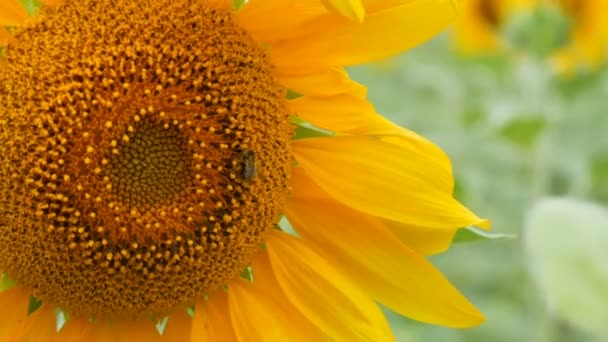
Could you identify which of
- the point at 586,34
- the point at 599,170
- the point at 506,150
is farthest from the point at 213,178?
the point at 586,34

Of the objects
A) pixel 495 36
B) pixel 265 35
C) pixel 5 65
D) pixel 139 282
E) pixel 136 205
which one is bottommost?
pixel 139 282

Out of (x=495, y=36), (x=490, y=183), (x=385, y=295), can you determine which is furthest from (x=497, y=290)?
(x=385, y=295)

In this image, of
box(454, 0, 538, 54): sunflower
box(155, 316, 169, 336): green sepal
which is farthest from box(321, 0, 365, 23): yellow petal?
box(454, 0, 538, 54): sunflower

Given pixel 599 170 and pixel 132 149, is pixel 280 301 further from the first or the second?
pixel 599 170

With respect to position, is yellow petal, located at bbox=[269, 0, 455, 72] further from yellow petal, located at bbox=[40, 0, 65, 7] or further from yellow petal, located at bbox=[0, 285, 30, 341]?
yellow petal, located at bbox=[0, 285, 30, 341]

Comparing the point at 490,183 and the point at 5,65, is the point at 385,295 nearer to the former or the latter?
the point at 5,65

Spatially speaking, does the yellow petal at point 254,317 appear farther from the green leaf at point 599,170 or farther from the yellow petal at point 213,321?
the green leaf at point 599,170
